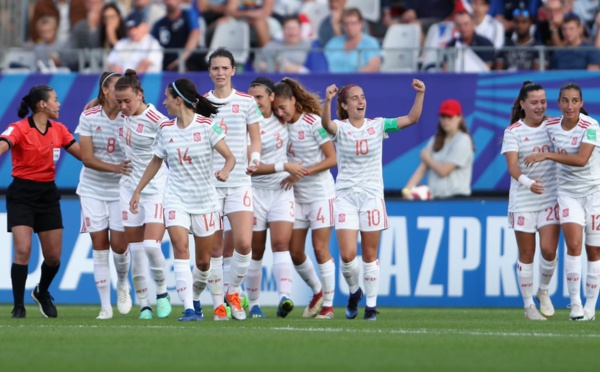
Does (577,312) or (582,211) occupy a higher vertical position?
(582,211)

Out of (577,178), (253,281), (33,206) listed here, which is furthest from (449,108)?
(33,206)

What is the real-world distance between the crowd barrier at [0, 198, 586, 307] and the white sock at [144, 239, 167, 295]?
13.3ft

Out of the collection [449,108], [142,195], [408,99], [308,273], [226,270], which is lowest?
[308,273]

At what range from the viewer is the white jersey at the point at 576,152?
12.5m

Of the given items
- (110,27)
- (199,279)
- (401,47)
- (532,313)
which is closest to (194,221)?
(199,279)

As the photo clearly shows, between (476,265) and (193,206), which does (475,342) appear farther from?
(476,265)

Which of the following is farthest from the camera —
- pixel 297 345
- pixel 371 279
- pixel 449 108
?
pixel 449 108

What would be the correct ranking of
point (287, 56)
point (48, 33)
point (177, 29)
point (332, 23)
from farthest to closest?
1. point (48, 33)
2. point (332, 23)
3. point (177, 29)
4. point (287, 56)

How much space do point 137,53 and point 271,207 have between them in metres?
6.21

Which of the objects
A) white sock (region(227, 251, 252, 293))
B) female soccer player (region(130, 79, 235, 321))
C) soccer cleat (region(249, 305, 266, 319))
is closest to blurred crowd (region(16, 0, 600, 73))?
soccer cleat (region(249, 305, 266, 319))

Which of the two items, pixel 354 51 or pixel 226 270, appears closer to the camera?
pixel 226 270

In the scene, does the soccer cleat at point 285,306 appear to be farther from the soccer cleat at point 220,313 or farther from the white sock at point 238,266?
the soccer cleat at point 220,313

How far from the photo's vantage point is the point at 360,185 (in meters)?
→ 12.6

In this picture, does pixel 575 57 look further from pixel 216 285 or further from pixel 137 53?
pixel 216 285
